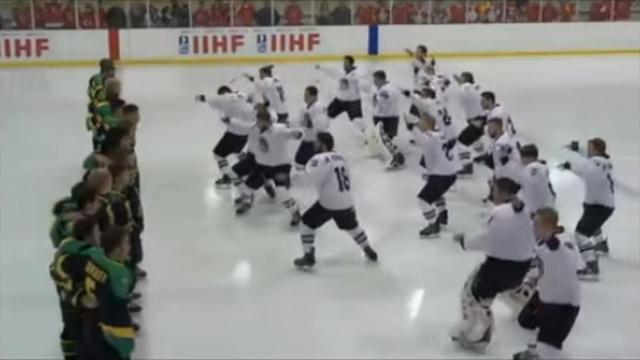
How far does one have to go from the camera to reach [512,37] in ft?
71.8

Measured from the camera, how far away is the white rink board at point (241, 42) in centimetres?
2089

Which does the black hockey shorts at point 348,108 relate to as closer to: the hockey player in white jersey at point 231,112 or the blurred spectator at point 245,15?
the hockey player in white jersey at point 231,112

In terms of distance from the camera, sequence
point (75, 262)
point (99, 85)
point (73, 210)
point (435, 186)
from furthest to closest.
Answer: point (99, 85) < point (435, 186) < point (73, 210) < point (75, 262)

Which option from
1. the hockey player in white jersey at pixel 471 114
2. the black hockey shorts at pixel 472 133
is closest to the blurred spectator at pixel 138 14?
the hockey player in white jersey at pixel 471 114

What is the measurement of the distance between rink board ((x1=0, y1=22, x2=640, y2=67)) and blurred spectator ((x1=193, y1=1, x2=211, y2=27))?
319 mm

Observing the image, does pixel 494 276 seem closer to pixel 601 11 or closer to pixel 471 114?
pixel 471 114

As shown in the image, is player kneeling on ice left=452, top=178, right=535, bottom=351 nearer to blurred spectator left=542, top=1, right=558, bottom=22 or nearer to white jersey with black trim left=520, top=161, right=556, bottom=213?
white jersey with black trim left=520, top=161, right=556, bottom=213

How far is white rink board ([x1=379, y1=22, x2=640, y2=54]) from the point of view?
21750 millimetres

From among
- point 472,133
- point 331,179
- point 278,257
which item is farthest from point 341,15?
point 331,179

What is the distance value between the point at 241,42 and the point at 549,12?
22.6ft

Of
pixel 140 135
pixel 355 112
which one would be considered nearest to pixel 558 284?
pixel 355 112

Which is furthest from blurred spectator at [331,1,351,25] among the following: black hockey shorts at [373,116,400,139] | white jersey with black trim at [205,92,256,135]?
white jersey with black trim at [205,92,256,135]

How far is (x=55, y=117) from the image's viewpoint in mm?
15523

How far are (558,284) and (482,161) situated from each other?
19.4 feet
